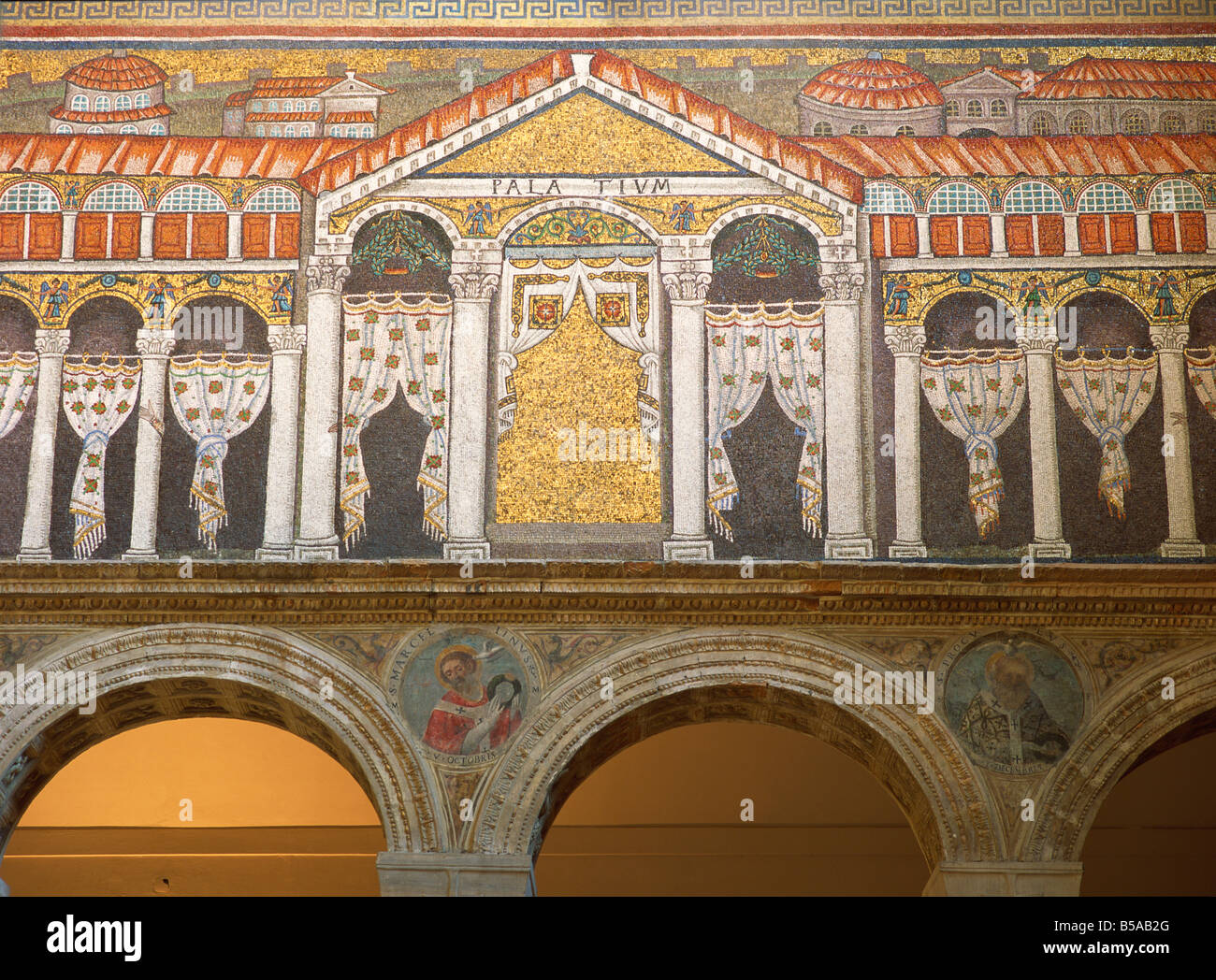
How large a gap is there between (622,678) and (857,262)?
11.1 feet

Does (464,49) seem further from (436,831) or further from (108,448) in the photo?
(436,831)

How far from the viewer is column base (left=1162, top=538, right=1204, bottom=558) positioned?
492 inches

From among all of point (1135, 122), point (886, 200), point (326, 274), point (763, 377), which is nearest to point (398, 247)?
point (326, 274)

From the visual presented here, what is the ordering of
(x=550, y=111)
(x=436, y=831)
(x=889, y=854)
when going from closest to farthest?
1. (x=436, y=831)
2. (x=550, y=111)
3. (x=889, y=854)

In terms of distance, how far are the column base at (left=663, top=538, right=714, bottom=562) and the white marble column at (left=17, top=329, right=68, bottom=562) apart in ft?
13.5

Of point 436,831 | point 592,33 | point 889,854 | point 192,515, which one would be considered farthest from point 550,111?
point 889,854

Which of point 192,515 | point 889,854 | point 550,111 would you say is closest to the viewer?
point 192,515

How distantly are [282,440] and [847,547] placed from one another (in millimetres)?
3881

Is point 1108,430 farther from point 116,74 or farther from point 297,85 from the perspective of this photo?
point 116,74

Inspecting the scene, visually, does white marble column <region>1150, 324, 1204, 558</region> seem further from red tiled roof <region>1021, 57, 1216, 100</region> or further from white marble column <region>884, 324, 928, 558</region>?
red tiled roof <region>1021, 57, 1216, 100</region>

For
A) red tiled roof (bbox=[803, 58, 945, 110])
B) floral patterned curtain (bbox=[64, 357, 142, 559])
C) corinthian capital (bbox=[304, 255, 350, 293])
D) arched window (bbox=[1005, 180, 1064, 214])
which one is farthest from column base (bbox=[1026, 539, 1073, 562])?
floral patterned curtain (bbox=[64, 357, 142, 559])

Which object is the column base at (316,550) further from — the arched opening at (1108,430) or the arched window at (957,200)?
the arched opening at (1108,430)

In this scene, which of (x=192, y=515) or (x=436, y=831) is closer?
(x=436, y=831)

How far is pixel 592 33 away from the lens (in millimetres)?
13742
